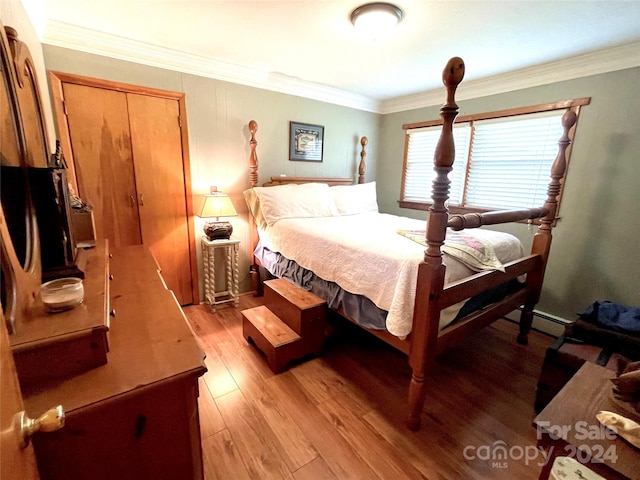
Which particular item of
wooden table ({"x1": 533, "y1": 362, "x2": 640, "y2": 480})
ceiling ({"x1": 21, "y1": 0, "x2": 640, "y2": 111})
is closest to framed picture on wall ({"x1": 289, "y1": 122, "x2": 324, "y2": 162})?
ceiling ({"x1": 21, "y1": 0, "x2": 640, "y2": 111})

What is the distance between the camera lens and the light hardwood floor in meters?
1.32

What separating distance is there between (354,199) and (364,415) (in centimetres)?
219

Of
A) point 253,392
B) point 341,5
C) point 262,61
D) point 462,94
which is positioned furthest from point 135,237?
point 462,94

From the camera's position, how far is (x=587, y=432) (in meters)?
0.93

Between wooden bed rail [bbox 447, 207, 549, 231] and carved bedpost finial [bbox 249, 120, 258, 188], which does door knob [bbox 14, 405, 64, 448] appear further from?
carved bedpost finial [bbox 249, 120, 258, 188]

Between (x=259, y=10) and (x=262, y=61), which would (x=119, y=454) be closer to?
(x=259, y=10)

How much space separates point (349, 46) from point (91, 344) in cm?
241

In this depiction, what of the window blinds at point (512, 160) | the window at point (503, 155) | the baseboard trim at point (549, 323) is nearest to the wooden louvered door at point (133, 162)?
the window at point (503, 155)

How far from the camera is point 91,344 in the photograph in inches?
29.0

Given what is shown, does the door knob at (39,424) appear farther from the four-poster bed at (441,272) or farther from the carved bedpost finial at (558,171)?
the carved bedpost finial at (558,171)

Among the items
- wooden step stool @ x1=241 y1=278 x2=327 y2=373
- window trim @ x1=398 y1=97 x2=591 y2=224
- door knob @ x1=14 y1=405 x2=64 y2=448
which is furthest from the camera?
window trim @ x1=398 y1=97 x2=591 y2=224

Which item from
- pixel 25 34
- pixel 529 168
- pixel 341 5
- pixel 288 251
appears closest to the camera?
pixel 25 34

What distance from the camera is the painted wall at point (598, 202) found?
6.89 ft

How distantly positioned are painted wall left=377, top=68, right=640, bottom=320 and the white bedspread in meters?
0.69
